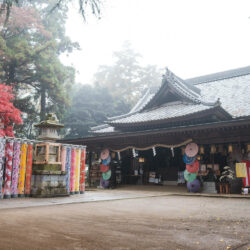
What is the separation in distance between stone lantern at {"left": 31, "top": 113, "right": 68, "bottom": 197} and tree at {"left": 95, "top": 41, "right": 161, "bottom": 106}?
31.1 meters

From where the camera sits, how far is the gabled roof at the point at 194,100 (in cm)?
1442

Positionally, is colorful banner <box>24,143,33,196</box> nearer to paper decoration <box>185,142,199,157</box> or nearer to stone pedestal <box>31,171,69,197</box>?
stone pedestal <box>31,171,69,197</box>

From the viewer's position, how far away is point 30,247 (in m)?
3.16

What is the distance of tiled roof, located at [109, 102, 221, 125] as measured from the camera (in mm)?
14500

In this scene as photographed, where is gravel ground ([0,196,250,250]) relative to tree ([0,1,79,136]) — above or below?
below

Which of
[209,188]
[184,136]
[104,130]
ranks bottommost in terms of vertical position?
[209,188]

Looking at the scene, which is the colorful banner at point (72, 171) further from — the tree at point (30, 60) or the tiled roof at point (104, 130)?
the tree at point (30, 60)

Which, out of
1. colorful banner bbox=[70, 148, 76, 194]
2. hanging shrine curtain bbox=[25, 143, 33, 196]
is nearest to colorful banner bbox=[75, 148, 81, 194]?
colorful banner bbox=[70, 148, 76, 194]

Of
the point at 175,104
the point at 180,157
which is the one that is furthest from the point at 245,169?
A: the point at 175,104

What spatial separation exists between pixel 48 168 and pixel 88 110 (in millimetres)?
20822

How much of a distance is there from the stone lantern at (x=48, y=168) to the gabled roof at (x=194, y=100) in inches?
261

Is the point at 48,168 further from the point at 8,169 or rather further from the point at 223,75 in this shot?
the point at 223,75

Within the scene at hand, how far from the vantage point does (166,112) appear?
52.6 ft

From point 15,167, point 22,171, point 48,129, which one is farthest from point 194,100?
point 15,167
